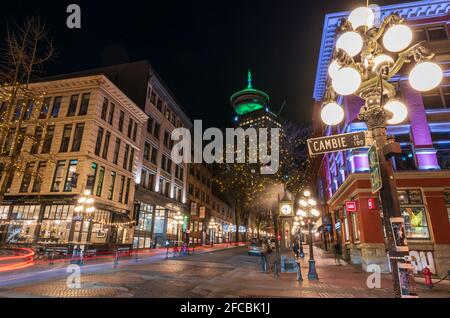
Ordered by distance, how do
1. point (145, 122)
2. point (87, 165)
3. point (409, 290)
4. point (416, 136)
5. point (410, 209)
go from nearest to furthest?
point (409, 290) → point (410, 209) → point (416, 136) → point (87, 165) → point (145, 122)

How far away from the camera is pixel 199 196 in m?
54.2

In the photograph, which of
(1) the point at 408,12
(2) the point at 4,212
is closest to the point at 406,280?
(1) the point at 408,12

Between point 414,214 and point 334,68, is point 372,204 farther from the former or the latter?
point 334,68

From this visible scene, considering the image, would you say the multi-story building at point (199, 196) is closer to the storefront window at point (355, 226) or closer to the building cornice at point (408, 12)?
the storefront window at point (355, 226)

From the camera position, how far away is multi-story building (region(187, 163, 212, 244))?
48750 mm

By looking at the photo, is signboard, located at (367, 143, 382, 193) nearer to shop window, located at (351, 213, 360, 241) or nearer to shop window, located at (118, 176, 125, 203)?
shop window, located at (351, 213, 360, 241)

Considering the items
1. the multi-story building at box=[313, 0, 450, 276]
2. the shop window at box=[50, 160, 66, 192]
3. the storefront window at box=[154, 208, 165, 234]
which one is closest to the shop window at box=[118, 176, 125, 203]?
the shop window at box=[50, 160, 66, 192]

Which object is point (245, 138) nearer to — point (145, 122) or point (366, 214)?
point (366, 214)

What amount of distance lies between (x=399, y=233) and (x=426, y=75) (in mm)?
2857

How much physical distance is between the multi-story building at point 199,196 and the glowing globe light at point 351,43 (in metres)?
39.2

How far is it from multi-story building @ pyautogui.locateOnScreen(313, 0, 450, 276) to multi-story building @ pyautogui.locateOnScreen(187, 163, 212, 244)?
92.8ft

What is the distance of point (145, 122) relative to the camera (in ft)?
114
